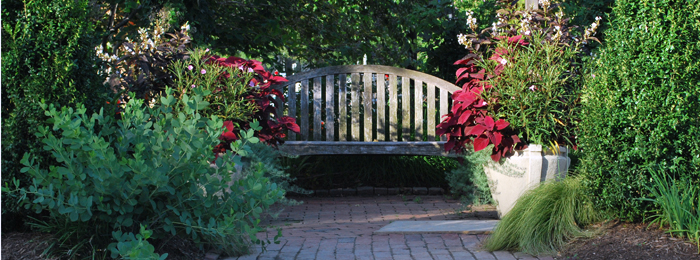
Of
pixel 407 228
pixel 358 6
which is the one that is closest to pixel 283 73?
pixel 358 6

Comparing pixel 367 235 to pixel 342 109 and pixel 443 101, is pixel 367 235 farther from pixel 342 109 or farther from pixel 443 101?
pixel 443 101

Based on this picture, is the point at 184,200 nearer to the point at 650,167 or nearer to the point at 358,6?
the point at 650,167

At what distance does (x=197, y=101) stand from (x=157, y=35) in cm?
261

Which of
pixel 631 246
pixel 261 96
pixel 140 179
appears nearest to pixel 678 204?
pixel 631 246

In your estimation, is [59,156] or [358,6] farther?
[358,6]

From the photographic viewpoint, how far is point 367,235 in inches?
153

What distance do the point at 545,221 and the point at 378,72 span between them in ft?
10.4

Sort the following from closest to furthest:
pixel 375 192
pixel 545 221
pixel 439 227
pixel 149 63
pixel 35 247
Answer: pixel 35 247 → pixel 545 221 → pixel 439 227 → pixel 149 63 → pixel 375 192

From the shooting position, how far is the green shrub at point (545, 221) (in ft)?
10.5

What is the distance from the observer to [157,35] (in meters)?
4.93

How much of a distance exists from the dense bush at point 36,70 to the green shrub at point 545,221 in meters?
2.40

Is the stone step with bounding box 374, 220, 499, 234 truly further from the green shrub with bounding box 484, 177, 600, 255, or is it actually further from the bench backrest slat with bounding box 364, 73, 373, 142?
the bench backrest slat with bounding box 364, 73, 373, 142

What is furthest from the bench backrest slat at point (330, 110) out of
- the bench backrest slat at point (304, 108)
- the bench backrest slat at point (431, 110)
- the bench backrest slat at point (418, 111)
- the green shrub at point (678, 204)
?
the green shrub at point (678, 204)

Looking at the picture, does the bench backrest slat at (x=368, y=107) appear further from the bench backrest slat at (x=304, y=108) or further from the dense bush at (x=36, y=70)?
the dense bush at (x=36, y=70)
